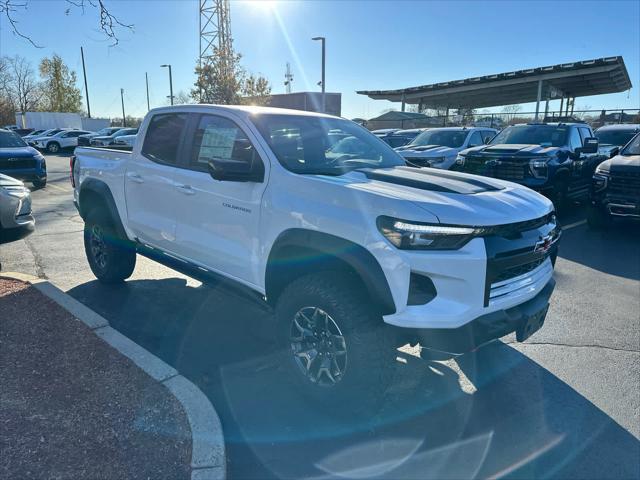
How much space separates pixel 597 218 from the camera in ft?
27.3

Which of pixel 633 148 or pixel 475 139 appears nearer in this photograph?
pixel 633 148

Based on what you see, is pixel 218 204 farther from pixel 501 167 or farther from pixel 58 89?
pixel 58 89

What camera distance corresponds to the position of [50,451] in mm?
2594

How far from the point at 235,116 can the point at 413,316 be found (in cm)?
216

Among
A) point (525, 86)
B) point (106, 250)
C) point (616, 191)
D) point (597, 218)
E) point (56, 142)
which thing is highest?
point (525, 86)

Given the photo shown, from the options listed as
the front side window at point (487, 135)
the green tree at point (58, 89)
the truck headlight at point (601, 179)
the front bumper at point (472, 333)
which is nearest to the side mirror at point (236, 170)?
the front bumper at point (472, 333)

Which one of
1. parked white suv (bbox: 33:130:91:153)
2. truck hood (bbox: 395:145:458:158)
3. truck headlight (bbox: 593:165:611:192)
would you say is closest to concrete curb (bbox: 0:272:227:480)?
truck headlight (bbox: 593:165:611:192)

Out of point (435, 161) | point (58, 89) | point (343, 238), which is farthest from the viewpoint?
point (58, 89)

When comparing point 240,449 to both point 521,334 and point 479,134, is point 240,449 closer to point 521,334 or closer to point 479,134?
point 521,334

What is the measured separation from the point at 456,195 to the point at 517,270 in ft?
1.99

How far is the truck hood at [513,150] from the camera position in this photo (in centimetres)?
885

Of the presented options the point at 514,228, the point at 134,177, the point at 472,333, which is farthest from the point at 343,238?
the point at 134,177

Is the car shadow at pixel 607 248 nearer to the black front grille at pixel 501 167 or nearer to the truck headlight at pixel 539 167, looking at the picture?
the truck headlight at pixel 539 167

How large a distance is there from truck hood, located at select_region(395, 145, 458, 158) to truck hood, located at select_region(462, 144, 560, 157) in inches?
45.8
